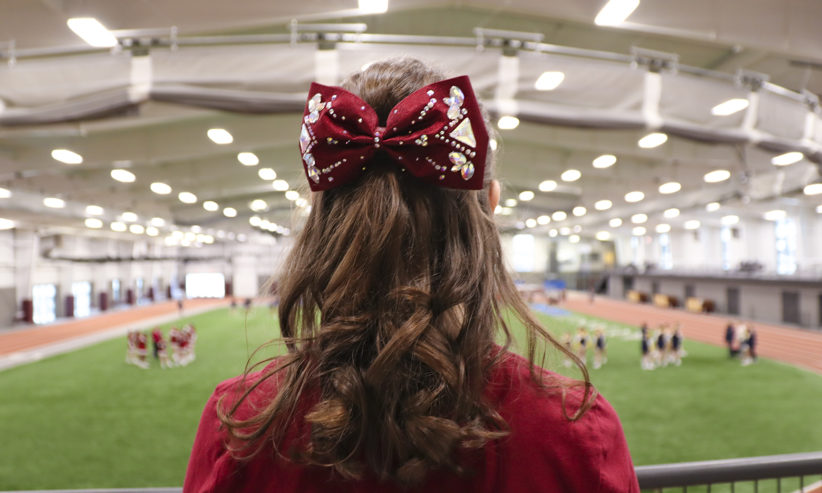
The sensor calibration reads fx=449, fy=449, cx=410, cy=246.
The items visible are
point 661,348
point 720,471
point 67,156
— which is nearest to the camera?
point 720,471

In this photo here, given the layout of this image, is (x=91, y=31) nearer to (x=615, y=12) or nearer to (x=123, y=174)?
(x=615, y=12)

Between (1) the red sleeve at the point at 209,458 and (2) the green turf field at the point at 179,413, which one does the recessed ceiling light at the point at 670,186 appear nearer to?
(2) the green turf field at the point at 179,413

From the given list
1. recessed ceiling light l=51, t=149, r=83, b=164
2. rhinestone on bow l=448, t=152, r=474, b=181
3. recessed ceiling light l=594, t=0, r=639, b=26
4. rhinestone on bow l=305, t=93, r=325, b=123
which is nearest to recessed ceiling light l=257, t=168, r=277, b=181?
recessed ceiling light l=51, t=149, r=83, b=164

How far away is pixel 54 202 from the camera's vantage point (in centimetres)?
1221

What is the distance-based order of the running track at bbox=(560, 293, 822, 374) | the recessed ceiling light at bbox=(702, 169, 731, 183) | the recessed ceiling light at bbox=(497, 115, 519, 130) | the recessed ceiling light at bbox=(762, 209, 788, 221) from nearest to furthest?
the recessed ceiling light at bbox=(497, 115, 519, 130) → the recessed ceiling light at bbox=(702, 169, 731, 183) → the running track at bbox=(560, 293, 822, 374) → the recessed ceiling light at bbox=(762, 209, 788, 221)

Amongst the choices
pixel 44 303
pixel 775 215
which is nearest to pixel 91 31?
pixel 775 215

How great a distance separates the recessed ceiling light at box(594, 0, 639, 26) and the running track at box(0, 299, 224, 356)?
846 inches

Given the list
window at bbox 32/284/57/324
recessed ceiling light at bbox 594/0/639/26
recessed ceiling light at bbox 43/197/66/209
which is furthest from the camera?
window at bbox 32/284/57/324

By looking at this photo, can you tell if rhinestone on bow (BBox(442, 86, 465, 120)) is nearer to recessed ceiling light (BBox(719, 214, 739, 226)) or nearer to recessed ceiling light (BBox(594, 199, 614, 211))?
recessed ceiling light (BBox(594, 199, 614, 211))

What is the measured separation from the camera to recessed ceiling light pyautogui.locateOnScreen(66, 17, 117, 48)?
3.30m

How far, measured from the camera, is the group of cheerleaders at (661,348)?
13.5 m

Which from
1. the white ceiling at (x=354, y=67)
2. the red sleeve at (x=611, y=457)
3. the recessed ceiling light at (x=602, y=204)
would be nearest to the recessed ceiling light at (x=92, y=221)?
the white ceiling at (x=354, y=67)

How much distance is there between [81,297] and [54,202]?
19.8 m

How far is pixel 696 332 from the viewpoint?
2041cm
